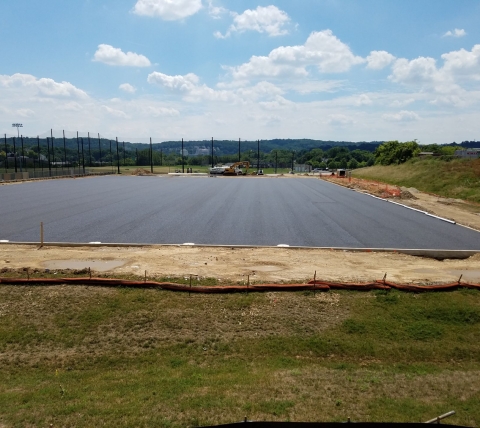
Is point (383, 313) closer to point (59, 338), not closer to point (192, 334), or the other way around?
point (192, 334)

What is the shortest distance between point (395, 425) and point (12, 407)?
476 centimetres

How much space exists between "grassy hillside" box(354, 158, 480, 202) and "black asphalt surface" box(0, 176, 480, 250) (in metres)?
8.00

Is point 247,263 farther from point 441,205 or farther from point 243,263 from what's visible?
point 441,205

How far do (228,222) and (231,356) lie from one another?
1221cm

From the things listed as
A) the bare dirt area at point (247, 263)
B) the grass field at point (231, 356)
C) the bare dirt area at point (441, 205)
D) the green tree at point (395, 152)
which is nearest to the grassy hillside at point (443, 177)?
the bare dirt area at point (441, 205)

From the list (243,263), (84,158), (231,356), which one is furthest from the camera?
(84,158)

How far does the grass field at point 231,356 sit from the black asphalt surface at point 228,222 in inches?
235

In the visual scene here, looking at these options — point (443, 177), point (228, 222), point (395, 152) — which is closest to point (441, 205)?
point (443, 177)

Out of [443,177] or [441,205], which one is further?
[443,177]

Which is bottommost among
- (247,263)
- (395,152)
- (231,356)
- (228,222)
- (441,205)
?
(231,356)

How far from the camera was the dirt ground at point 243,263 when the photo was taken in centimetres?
1105

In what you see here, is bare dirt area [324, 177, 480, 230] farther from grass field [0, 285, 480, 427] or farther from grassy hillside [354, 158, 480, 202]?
grass field [0, 285, 480, 427]

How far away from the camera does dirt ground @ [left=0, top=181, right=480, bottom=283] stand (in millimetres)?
11055

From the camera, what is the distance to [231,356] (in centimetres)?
717
